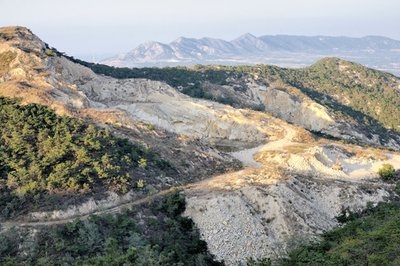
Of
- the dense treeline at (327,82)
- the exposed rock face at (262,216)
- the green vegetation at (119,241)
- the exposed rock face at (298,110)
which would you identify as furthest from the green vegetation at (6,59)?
the exposed rock face at (298,110)

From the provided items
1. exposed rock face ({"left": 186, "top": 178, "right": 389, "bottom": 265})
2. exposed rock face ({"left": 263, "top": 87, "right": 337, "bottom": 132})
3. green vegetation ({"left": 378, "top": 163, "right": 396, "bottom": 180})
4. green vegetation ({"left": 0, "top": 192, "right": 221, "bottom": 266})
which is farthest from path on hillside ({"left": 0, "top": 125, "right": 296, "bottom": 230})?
exposed rock face ({"left": 263, "top": 87, "right": 337, "bottom": 132})

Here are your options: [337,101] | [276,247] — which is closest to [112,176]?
[276,247]

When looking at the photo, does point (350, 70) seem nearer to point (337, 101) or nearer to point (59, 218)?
point (337, 101)

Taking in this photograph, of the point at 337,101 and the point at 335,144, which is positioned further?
the point at 337,101

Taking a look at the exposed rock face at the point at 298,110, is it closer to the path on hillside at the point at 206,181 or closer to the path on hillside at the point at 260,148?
the path on hillside at the point at 206,181

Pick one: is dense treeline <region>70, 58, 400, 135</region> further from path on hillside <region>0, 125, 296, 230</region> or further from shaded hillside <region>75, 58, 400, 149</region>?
path on hillside <region>0, 125, 296, 230</region>
